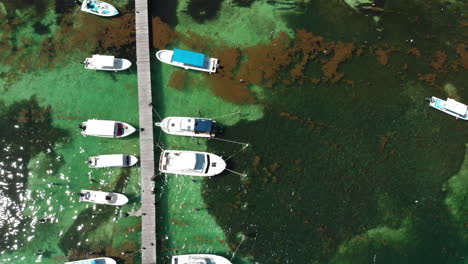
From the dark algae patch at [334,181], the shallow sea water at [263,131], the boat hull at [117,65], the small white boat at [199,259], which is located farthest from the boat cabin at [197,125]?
the small white boat at [199,259]

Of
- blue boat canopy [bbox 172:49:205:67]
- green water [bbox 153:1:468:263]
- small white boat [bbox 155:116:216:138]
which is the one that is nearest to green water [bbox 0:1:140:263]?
small white boat [bbox 155:116:216:138]

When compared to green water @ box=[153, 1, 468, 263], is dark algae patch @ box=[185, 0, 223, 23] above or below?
above

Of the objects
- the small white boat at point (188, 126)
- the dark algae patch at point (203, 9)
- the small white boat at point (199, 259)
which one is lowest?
the small white boat at point (199, 259)

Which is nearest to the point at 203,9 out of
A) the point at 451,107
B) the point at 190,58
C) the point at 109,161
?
the point at 190,58

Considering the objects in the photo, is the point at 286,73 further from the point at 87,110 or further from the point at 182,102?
the point at 87,110

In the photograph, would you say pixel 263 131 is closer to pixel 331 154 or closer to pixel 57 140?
pixel 331 154

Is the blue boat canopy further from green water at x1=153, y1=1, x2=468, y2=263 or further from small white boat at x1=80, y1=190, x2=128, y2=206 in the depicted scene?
small white boat at x1=80, y1=190, x2=128, y2=206

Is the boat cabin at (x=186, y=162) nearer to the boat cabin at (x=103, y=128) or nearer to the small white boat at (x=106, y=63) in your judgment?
the boat cabin at (x=103, y=128)
